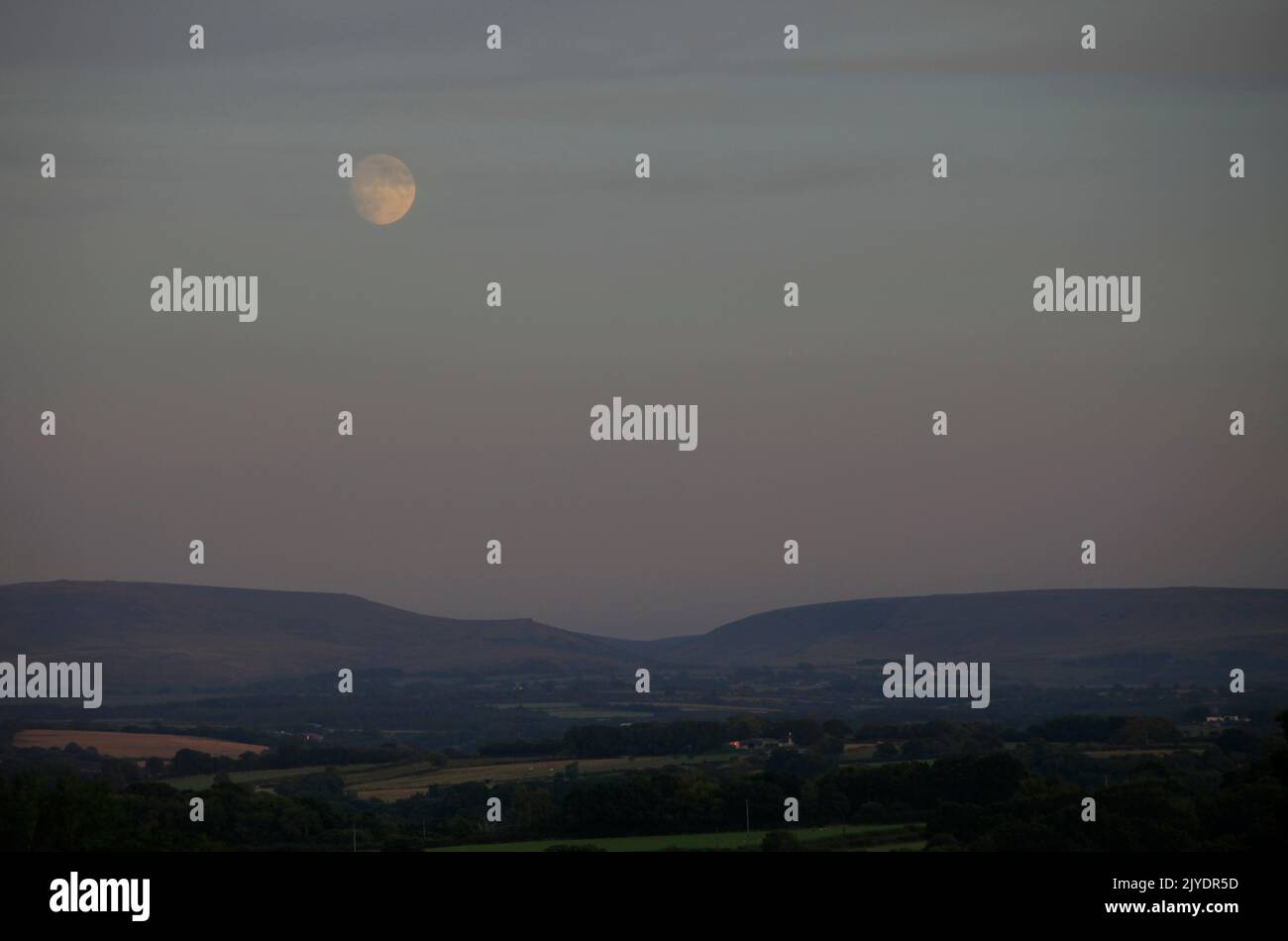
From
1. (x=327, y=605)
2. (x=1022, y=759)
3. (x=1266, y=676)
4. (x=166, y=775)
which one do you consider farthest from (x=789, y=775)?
(x=327, y=605)

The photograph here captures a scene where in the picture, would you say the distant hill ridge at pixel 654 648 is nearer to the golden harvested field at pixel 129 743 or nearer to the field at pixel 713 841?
the golden harvested field at pixel 129 743

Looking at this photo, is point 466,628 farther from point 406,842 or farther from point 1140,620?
point 406,842

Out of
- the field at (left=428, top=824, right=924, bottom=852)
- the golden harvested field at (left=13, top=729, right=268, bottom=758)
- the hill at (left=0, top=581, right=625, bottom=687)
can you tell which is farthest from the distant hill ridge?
the field at (left=428, top=824, right=924, bottom=852)

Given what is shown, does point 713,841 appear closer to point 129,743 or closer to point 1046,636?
point 129,743

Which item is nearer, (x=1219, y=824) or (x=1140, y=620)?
(x=1219, y=824)

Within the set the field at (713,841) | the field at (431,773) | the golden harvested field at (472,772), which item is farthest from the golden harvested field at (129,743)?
the field at (713,841)
